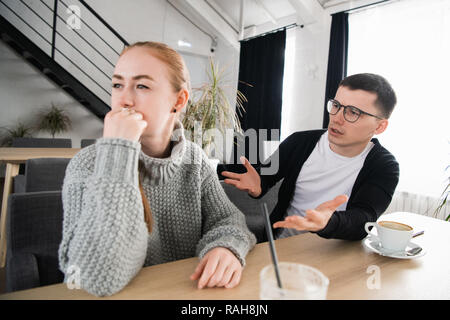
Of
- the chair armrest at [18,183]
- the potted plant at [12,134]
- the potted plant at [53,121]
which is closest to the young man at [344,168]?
the chair armrest at [18,183]

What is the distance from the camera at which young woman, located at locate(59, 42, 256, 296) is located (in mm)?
662

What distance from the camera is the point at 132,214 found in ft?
2.30

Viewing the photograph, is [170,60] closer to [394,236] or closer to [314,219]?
[314,219]

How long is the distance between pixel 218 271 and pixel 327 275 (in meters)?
0.28

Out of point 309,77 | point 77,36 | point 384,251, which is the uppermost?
point 77,36

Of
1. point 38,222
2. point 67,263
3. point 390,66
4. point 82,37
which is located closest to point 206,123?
point 390,66

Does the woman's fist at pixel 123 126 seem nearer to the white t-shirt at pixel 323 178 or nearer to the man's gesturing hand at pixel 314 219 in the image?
the man's gesturing hand at pixel 314 219

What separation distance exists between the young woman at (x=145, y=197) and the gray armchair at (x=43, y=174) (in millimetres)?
1280

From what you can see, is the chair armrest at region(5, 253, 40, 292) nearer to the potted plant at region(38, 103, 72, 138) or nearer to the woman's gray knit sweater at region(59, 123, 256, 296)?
A: the woman's gray knit sweater at region(59, 123, 256, 296)

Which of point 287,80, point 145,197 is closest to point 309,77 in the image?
point 287,80

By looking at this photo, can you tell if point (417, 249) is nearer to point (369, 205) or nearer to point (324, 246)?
point (369, 205)

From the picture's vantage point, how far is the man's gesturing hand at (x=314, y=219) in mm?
748

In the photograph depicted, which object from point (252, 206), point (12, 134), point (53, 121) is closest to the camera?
point (252, 206)
